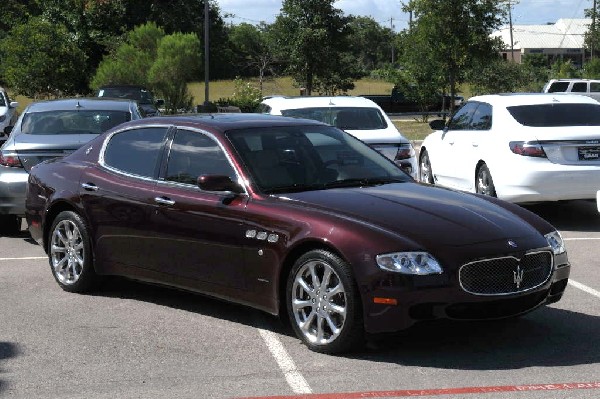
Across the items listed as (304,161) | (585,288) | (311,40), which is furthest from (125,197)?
(311,40)

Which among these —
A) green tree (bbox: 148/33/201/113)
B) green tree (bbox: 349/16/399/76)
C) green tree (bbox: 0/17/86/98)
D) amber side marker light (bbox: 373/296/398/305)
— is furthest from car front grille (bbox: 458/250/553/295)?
green tree (bbox: 349/16/399/76)

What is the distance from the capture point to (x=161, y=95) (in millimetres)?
37344

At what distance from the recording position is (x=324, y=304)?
22.1ft

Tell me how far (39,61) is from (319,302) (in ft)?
109

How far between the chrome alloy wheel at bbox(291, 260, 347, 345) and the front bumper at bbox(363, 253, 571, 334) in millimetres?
246

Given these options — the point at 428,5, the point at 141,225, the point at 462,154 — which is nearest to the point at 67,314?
the point at 141,225

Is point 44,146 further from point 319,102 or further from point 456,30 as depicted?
point 456,30

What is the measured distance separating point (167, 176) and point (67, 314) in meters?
1.29

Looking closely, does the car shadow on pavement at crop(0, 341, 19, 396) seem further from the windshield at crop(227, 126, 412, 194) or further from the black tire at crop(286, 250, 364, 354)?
the windshield at crop(227, 126, 412, 194)

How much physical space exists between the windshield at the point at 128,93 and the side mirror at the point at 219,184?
22.8 meters

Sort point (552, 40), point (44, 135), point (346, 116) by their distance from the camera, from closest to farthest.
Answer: point (44, 135), point (346, 116), point (552, 40)

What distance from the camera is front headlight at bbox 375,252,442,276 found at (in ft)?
21.1

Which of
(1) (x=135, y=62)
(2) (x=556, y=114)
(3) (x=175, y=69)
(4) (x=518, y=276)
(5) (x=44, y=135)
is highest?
(1) (x=135, y=62)

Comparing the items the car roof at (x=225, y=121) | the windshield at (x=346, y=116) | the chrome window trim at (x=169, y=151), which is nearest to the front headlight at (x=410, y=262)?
the chrome window trim at (x=169, y=151)
